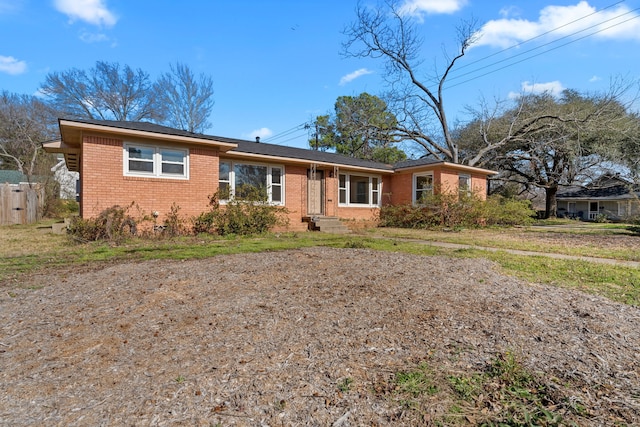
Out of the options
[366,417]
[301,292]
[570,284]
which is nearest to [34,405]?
[366,417]

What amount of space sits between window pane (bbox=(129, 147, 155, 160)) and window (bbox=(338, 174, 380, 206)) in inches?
321

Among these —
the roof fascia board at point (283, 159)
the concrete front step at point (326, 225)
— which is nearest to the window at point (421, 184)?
the roof fascia board at point (283, 159)

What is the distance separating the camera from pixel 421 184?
1642 cm

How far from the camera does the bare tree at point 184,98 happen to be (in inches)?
1241

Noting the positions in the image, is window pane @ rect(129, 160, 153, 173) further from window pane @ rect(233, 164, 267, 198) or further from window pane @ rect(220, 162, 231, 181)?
window pane @ rect(233, 164, 267, 198)

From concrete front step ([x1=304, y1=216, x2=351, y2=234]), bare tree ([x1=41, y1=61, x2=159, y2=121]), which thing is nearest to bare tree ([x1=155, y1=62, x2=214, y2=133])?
bare tree ([x1=41, y1=61, x2=159, y2=121])

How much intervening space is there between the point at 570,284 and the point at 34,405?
5.45 meters

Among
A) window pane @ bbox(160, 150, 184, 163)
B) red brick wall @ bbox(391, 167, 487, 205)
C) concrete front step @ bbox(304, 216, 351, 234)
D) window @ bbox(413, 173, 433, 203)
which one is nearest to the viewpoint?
window pane @ bbox(160, 150, 184, 163)

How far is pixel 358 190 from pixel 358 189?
0.16 feet

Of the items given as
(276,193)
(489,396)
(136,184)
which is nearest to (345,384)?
(489,396)

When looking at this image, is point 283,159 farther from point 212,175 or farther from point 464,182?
point 464,182

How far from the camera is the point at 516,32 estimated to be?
68.8ft

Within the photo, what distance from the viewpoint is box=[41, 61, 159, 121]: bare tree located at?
2830 cm

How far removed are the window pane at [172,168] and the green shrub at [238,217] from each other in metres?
1.23
